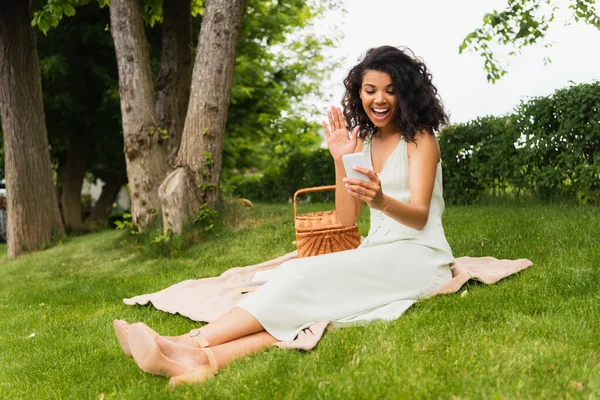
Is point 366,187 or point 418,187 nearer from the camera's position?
point 366,187

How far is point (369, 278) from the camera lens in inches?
159

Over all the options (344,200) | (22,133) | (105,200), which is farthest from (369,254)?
(105,200)

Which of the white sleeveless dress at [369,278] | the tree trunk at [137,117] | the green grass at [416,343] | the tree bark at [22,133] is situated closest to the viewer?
the green grass at [416,343]

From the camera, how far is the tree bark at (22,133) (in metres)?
12.3

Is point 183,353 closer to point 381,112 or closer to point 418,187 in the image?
point 418,187

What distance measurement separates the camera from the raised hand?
4.43 metres

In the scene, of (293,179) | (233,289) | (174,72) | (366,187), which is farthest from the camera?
(293,179)

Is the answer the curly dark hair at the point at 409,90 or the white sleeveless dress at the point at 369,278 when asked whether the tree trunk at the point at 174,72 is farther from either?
the white sleeveless dress at the point at 369,278

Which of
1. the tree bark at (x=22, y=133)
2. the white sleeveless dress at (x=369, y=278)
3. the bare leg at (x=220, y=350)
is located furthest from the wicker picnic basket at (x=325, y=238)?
the tree bark at (x=22, y=133)

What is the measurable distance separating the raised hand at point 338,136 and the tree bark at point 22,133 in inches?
376

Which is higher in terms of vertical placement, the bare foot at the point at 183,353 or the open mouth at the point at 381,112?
the open mouth at the point at 381,112

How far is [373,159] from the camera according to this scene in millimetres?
4609

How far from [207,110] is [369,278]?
17.5 ft

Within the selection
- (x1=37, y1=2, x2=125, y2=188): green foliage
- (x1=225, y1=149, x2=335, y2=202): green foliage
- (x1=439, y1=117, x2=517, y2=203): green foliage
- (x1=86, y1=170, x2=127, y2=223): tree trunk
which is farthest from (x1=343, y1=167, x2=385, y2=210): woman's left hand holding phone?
(x1=86, y1=170, x2=127, y2=223): tree trunk
